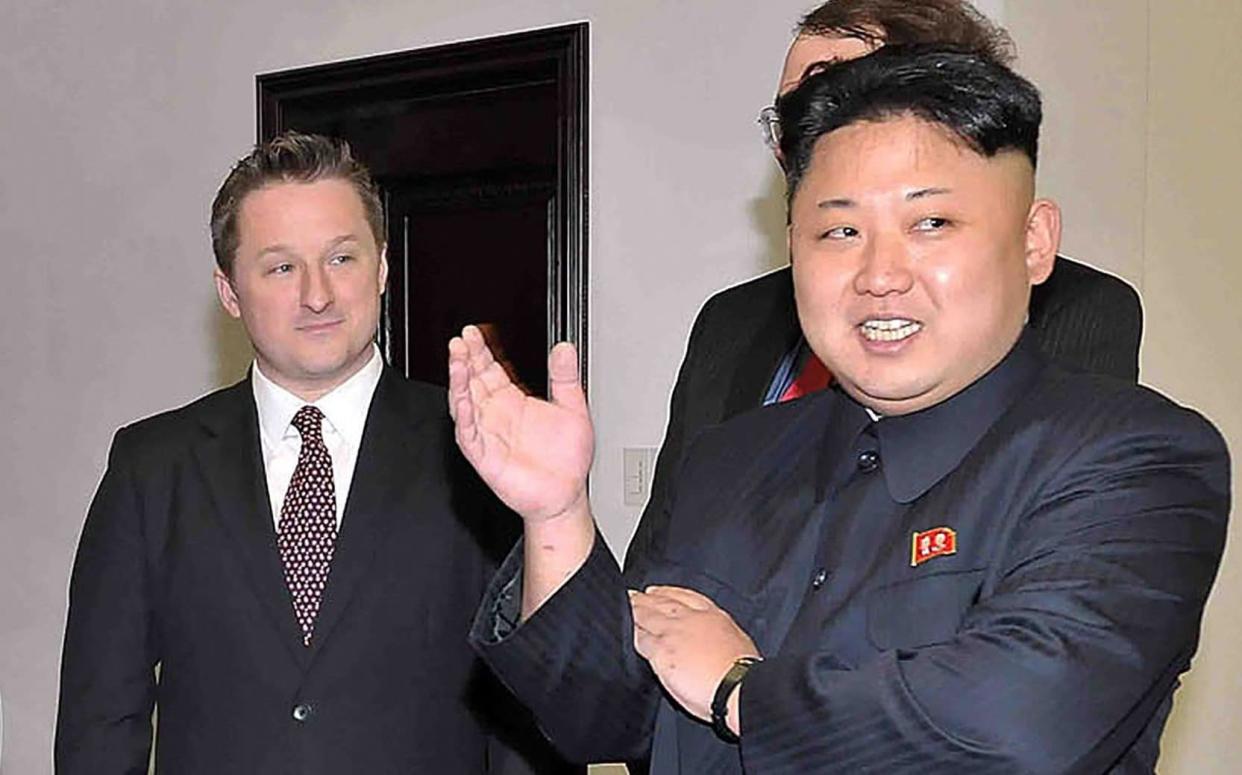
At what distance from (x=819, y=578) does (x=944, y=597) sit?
4.4 inches

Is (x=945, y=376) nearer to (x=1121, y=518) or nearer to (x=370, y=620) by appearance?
(x=1121, y=518)

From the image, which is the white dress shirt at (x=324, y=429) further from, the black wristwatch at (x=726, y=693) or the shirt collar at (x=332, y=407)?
the black wristwatch at (x=726, y=693)

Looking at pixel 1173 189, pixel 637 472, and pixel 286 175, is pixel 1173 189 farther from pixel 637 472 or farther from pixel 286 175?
pixel 286 175

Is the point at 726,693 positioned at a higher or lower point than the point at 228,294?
Answer: lower

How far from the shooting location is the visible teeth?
1.26m

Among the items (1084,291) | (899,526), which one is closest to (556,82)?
(1084,291)

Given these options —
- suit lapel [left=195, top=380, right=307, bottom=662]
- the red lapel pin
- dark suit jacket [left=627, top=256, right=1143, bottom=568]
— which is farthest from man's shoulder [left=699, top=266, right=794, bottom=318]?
the red lapel pin

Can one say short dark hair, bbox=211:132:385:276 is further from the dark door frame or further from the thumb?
the dark door frame

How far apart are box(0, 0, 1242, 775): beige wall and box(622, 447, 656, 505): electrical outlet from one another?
1.1 inches

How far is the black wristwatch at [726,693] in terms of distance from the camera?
4.09ft

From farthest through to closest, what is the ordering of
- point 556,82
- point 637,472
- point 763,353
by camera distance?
1. point 556,82
2. point 637,472
3. point 763,353

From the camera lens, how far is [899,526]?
1.26 meters

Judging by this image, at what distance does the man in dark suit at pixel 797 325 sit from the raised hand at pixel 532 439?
203 mm

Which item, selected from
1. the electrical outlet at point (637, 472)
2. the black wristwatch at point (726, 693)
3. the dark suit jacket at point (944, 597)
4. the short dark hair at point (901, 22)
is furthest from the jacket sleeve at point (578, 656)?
the electrical outlet at point (637, 472)
